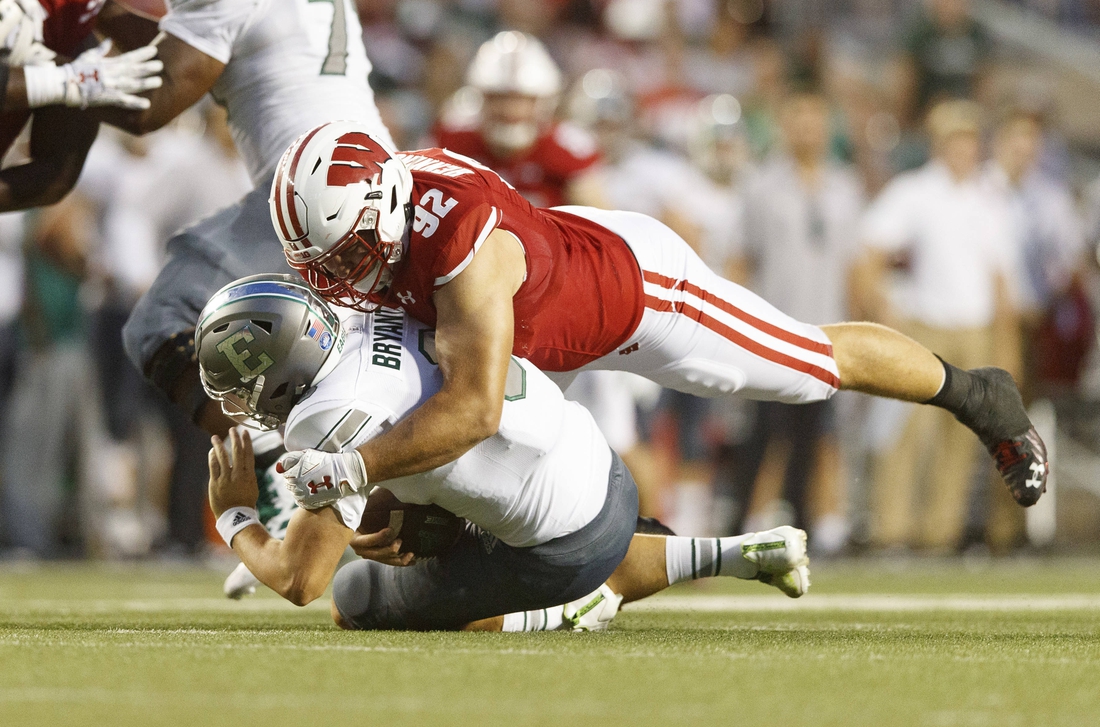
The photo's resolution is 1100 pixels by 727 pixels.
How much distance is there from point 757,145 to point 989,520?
9.10 feet

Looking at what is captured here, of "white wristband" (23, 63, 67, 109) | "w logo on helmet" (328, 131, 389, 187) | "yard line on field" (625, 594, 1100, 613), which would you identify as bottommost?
"yard line on field" (625, 594, 1100, 613)

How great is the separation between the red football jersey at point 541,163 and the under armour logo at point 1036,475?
304 cm

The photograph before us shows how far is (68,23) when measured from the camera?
561cm

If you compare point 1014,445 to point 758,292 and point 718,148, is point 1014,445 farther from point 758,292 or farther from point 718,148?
point 718,148

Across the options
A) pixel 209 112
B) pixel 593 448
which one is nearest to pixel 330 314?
pixel 593 448

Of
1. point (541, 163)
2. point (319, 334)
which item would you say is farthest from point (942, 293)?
point (319, 334)

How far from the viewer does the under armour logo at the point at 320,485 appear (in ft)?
12.9

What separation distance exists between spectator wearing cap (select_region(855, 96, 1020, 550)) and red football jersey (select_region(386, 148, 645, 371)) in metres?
4.81

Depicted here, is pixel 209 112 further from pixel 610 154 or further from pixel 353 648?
pixel 353 648

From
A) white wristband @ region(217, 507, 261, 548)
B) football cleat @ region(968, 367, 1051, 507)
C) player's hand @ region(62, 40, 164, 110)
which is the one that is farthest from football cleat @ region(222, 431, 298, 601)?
football cleat @ region(968, 367, 1051, 507)

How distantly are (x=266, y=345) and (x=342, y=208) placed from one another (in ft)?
1.32

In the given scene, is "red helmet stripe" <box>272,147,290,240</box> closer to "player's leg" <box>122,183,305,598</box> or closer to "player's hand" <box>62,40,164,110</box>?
"player's leg" <box>122,183,305,598</box>

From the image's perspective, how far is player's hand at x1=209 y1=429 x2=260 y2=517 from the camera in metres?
4.41

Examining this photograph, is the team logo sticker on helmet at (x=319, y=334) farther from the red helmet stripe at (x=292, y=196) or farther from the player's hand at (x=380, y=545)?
the player's hand at (x=380, y=545)
